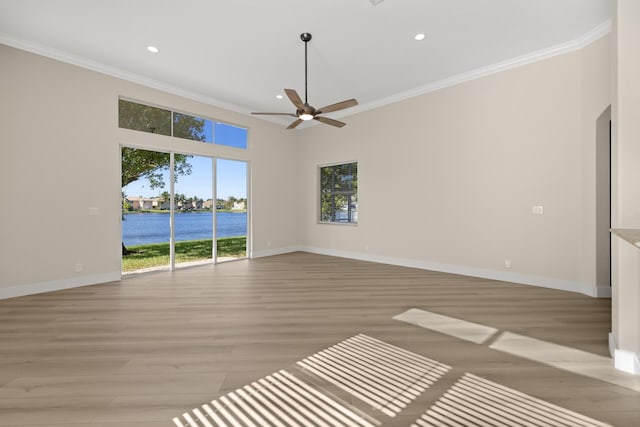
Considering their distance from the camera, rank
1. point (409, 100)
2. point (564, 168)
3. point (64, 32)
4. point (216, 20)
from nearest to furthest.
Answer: point (216, 20), point (64, 32), point (564, 168), point (409, 100)

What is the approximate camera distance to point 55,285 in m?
3.87

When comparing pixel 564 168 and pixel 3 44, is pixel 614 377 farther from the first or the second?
pixel 3 44

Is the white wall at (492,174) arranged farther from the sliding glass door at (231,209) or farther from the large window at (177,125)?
the large window at (177,125)

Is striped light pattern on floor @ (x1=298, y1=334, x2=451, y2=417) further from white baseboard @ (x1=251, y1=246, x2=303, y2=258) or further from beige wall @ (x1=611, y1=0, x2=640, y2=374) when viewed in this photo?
white baseboard @ (x1=251, y1=246, x2=303, y2=258)

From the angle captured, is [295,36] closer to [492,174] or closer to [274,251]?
[492,174]

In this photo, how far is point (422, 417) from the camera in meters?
1.50

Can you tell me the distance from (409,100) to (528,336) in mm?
4320

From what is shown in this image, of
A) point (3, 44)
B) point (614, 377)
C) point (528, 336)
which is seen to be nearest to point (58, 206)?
point (3, 44)

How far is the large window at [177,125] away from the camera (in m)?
4.58

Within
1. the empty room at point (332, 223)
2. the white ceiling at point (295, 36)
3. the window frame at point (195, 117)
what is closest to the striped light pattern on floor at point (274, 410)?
the empty room at point (332, 223)

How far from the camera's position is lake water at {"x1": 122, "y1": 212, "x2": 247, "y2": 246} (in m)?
4.69

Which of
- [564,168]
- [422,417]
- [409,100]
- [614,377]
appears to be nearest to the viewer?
[422,417]

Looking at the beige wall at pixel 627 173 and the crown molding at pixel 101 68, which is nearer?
the beige wall at pixel 627 173

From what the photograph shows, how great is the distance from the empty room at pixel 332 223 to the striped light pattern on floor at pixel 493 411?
14mm
